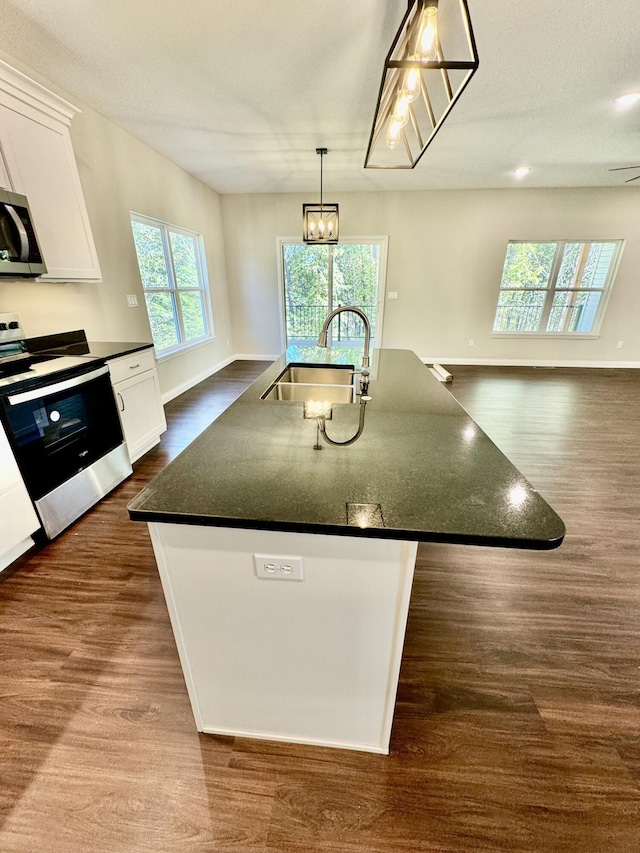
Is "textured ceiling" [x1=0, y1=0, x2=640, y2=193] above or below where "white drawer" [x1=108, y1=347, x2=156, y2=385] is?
above

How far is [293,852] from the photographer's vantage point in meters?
0.93

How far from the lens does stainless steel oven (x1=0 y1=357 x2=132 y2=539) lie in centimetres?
179

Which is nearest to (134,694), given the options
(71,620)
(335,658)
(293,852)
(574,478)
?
(71,620)

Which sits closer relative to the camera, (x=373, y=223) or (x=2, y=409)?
(x=2, y=409)

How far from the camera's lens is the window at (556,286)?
5.62 m

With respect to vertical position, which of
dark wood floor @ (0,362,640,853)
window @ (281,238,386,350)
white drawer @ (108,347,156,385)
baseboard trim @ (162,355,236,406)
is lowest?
dark wood floor @ (0,362,640,853)

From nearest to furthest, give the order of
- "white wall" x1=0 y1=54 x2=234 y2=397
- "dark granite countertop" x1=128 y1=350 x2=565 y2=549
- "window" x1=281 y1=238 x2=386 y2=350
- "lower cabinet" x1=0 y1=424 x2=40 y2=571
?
"dark granite countertop" x1=128 y1=350 x2=565 y2=549 → "lower cabinet" x1=0 y1=424 x2=40 y2=571 → "white wall" x1=0 y1=54 x2=234 y2=397 → "window" x1=281 y1=238 x2=386 y2=350

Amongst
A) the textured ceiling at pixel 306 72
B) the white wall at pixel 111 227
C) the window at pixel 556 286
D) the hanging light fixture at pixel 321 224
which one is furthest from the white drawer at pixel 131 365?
the window at pixel 556 286

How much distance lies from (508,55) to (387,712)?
363 cm

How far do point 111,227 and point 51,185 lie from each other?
3.30 feet

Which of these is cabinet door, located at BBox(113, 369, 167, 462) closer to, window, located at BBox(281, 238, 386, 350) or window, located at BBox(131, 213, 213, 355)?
window, located at BBox(131, 213, 213, 355)

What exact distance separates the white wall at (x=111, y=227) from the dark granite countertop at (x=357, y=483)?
89.6 inches

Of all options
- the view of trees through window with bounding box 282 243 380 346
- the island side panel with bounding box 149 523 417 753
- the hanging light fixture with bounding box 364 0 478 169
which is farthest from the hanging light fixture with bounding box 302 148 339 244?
the island side panel with bounding box 149 523 417 753

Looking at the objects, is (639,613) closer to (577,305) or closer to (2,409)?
(2,409)
